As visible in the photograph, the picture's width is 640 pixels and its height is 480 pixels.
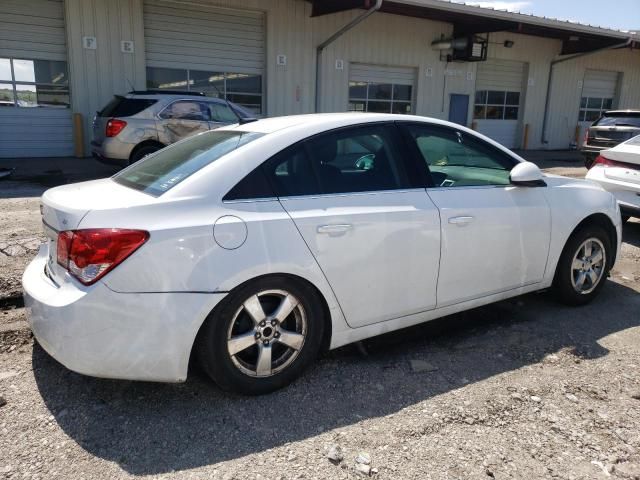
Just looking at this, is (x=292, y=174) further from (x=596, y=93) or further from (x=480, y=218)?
(x=596, y=93)

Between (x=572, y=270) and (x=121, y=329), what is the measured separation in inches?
136

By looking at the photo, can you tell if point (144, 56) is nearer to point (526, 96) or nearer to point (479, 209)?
point (479, 209)

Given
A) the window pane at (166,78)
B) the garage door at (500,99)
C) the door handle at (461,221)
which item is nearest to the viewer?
the door handle at (461,221)

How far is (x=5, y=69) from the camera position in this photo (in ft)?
43.3

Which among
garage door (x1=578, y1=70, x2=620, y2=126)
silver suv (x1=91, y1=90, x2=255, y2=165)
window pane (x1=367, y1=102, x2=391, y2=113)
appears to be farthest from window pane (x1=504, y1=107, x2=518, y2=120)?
silver suv (x1=91, y1=90, x2=255, y2=165)

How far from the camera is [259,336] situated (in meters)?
2.88

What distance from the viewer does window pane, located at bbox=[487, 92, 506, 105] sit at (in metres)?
21.2

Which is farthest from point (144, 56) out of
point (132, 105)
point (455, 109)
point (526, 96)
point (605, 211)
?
point (526, 96)

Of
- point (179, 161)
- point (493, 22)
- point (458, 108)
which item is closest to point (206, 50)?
point (493, 22)

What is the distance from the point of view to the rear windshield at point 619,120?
1172 centimetres

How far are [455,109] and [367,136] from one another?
18.0 m

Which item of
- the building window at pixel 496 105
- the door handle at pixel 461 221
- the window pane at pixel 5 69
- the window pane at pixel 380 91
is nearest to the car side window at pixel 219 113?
the window pane at pixel 5 69

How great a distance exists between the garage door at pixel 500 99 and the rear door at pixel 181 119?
13.4 meters

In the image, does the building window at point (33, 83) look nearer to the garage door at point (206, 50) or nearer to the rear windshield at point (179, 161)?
the garage door at point (206, 50)
